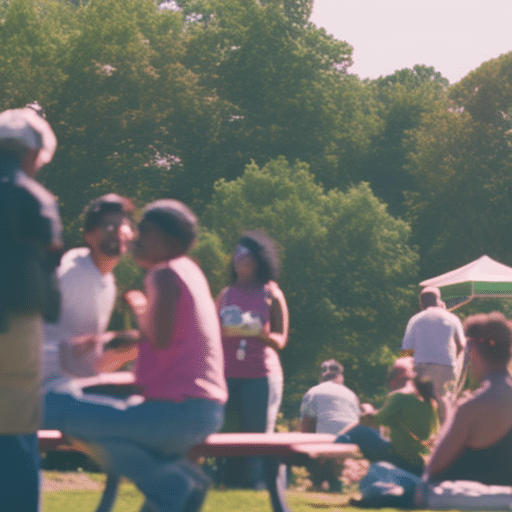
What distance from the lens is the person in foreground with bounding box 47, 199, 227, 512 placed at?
382 cm

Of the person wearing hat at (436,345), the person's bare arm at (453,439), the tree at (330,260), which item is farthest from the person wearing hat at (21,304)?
the tree at (330,260)

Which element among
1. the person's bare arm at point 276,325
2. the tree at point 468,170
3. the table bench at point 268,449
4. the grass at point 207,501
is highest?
the tree at point 468,170

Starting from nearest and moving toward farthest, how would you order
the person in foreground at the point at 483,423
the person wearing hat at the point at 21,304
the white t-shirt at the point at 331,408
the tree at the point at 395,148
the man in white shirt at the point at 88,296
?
the person wearing hat at the point at 21,304 < the man in white shirt at the point at 88,296 < the person in foreground at the point at 483,423 < the white t-shirt at the point at 331,408 < the tree at the point at 395,148

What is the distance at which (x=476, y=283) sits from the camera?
18578mm

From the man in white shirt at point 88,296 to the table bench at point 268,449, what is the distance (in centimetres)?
33

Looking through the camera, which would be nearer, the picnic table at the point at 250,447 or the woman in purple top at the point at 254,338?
the picnic table at the point at 250,447

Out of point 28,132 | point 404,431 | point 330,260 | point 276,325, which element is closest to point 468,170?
point 330,260

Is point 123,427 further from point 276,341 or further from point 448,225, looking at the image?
point 448,225

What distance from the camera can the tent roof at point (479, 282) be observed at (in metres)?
18.5

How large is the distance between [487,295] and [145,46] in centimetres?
2696

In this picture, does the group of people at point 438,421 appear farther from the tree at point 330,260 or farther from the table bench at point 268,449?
the tree at point 330,260

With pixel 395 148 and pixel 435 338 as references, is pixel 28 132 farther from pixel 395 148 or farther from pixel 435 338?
pixel 395 148

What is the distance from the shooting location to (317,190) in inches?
1651

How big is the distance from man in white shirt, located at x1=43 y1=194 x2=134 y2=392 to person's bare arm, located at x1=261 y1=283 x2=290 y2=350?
1.98 metres
